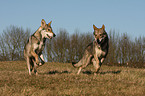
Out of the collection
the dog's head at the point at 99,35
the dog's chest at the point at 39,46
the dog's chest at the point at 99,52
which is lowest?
the dog's chest at the point at 99,52

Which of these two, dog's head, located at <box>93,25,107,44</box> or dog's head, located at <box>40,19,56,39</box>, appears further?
dog's head, located at <box>40,19,56,39</box>

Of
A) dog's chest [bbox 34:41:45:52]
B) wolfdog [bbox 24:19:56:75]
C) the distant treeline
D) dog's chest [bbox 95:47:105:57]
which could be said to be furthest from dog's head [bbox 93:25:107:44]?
the distant treeline

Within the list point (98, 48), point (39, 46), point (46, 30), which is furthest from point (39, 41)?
point (98, 48)

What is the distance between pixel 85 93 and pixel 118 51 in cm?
2408

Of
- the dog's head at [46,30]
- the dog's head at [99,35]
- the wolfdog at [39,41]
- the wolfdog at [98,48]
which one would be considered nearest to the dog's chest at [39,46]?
the wolfdog at [39,41]

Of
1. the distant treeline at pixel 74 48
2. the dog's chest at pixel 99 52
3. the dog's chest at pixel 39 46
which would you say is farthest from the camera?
the distant treeline at pixel 74 48

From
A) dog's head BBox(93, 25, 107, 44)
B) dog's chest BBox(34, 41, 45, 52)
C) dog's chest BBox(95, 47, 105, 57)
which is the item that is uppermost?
dog's head BBox(93, 25, 107, 44)

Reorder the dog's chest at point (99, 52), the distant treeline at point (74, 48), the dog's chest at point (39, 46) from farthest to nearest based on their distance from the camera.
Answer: the distant treeline at point (74, 48) → the dog's chest at point (39, 46) → the dog's chest at point (99, 52)

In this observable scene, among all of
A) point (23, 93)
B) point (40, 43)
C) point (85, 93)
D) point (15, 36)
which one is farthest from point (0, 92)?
point (15, 36)

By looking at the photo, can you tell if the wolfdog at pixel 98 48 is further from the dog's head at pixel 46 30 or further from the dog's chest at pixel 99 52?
the dog's head at pixel 46 30

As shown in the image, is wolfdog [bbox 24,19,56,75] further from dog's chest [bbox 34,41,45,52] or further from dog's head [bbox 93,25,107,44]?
dog's head [bbox 93,25,107,44]

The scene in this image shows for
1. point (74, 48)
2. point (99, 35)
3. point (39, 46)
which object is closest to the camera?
point (99, 35)

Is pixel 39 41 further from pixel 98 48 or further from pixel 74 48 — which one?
pixel 74 48

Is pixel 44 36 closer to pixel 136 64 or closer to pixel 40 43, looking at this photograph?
pixel 40 43
